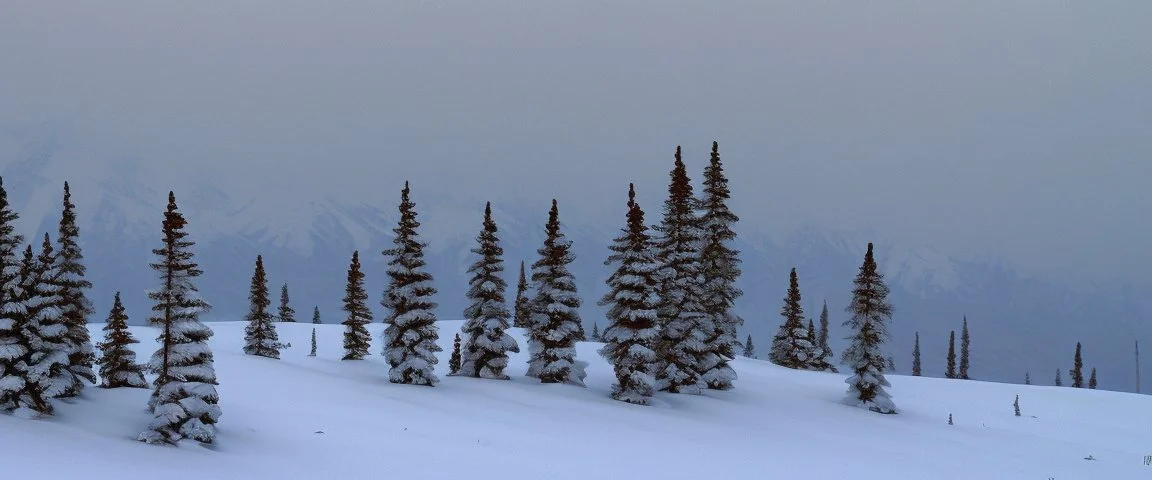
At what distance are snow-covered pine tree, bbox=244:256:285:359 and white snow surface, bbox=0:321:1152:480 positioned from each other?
806cm

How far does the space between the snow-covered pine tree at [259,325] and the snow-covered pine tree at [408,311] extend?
59.2 feet

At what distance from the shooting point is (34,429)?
20.8 meters

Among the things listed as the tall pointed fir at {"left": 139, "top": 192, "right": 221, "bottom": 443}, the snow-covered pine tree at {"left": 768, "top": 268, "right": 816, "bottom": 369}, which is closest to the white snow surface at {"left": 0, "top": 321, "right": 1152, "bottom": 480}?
the tall pointed fir at {"left": 139, "top": 192, "right": 221, "bottom": 443}

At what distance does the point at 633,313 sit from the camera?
128ft

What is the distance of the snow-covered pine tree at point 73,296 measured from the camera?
24.0m

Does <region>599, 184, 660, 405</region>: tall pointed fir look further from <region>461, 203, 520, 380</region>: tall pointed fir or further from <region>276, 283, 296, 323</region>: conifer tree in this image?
<region>276, 283, 296, 323</region>: conifer tree

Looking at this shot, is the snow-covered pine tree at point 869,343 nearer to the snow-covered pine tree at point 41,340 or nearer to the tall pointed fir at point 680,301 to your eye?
the tall pointed fir at point 680,301

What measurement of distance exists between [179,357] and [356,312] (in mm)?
34052

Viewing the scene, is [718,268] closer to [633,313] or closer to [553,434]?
[633,313]

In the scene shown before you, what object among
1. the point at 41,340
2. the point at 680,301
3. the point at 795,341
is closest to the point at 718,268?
the point at 680,301

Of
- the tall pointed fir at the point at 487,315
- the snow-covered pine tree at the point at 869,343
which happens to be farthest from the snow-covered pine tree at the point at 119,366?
the snow-covered pine tree at the point at 869,343

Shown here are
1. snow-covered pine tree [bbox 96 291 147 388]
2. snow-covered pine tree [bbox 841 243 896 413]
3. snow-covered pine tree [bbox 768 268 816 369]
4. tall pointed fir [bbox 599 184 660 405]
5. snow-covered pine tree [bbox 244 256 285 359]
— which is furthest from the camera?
snow-covered pine tree [bbox 768 268 816 369]

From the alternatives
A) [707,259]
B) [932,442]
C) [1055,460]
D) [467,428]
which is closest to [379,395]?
[467,428]

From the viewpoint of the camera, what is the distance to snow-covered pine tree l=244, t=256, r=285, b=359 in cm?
5456
